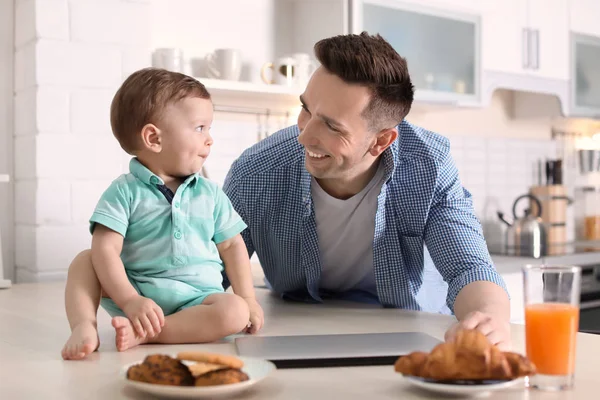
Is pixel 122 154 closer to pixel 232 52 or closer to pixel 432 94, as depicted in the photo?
pixel 232 52

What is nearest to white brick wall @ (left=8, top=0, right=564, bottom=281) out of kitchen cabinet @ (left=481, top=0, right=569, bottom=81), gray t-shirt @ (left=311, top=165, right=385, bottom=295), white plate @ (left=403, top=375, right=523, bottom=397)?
gray t-shirt @ (left=311, top=165, right=385, bottom=295)

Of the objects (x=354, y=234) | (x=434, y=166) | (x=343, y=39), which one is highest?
(x=343, y=39)

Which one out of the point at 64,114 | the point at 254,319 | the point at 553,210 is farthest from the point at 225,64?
the point at 553,210

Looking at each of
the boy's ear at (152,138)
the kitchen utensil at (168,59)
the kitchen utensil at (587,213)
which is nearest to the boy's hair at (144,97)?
the boy's ear at (152,138)

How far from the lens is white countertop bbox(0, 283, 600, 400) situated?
36.7 inches

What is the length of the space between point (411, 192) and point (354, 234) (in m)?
0.18

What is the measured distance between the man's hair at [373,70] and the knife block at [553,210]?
2.49 m

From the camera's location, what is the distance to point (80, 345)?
1117 mm

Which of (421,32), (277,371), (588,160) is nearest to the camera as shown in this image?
(277,371)

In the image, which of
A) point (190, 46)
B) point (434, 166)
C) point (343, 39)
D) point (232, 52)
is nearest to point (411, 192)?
point (434, 166)

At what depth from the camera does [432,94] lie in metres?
3.20

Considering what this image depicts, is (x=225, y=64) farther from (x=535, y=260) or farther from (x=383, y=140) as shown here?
(x=535, y=260)

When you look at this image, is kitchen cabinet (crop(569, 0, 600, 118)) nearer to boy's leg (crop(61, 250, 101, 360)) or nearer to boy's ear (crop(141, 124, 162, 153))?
boy's ear (crop(141, 124, 162, 153))

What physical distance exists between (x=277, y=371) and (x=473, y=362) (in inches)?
11.5
